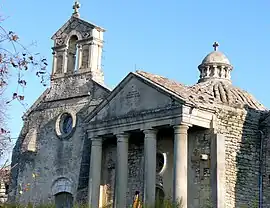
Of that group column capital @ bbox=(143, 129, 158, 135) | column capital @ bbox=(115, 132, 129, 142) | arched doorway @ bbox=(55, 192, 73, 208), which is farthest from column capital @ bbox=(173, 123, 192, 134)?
arched doorway @ bbox=(55, 192, 73, 208)

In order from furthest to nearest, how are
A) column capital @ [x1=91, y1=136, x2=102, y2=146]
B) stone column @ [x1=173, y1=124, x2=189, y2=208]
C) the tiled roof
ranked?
column capital @ [x1=91, y1=136, x2=102, y2=146]
the tiled roof
stone column @ [x1=173, y1=124, x2=189, y2=208]

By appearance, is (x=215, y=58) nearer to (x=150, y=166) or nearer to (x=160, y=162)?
(x=160, y=162)

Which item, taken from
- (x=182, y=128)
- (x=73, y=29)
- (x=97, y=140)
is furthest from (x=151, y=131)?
(x=73, y=29)

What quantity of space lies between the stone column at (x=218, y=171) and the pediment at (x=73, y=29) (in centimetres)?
956

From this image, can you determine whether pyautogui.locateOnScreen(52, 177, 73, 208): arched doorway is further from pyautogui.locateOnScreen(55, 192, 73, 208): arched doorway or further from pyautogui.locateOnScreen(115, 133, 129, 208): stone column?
pyautogui.locateOnScreen(115, 133, 129, 208): stone column

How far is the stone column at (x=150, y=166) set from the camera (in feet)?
64.8

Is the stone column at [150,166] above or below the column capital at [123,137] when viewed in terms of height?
below

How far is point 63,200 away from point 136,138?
5.34 metres

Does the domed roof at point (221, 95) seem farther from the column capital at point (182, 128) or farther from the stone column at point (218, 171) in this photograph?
the stone column at point (218, 171)

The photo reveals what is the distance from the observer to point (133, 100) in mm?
21547

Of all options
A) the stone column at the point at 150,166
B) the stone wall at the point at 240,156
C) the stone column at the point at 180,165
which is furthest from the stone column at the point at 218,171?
the stone column at the point at 150,166

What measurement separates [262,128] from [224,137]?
183cm

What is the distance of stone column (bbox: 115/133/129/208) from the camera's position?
2108cm

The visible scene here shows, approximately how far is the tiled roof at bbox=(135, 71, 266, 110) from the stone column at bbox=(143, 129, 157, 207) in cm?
181
